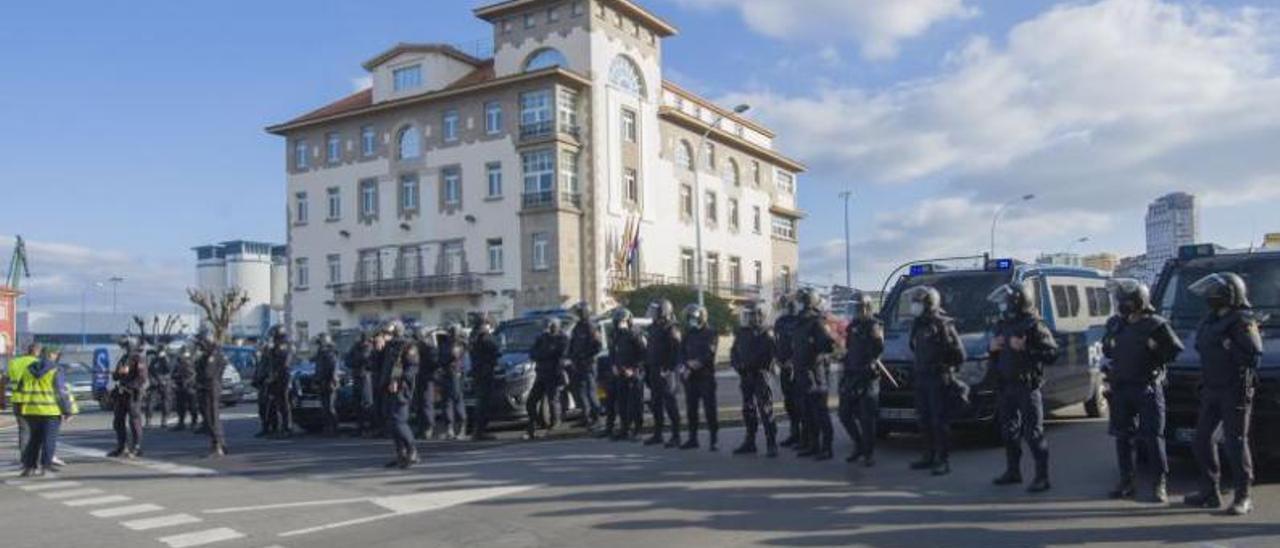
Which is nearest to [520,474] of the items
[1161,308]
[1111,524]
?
[1111,524]

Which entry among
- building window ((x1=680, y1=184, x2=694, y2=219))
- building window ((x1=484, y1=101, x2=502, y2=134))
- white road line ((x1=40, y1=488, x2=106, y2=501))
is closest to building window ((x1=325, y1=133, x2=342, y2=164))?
building window ((x1=484, y1=101, x2=502, y2=134))

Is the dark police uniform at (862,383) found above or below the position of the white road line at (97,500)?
above

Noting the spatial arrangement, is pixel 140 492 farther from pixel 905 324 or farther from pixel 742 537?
pixel 905 324

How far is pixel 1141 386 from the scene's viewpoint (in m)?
8.33

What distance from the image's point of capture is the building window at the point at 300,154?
55250 mm

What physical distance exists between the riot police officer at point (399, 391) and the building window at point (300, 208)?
44812mm

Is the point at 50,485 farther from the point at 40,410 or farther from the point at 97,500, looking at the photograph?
the point at 97,500

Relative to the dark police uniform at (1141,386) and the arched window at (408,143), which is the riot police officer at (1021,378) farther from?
the arched window at (408,143)

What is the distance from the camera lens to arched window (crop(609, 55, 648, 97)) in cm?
4944

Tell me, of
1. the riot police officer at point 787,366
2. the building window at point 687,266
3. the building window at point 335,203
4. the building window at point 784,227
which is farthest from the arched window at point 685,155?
the riot police officer at point 787,366

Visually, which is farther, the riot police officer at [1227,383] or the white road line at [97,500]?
the white road line at [97,500]

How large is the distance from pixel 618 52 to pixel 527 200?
805 cm

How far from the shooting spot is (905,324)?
12547mm

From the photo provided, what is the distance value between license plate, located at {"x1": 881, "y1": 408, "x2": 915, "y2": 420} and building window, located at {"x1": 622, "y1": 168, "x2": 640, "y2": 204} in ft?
128
